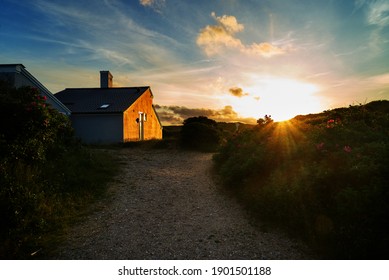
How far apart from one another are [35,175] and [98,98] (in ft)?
61.7

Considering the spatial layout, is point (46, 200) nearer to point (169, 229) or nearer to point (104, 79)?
point (169, 229)

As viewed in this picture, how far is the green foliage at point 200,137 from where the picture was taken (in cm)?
2203

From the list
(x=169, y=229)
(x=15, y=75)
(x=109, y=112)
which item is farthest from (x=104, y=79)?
(x=169, y=229)

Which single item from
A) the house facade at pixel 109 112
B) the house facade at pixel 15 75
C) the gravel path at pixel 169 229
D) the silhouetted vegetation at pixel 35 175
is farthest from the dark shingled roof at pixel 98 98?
the gravel path at pixel 169 229

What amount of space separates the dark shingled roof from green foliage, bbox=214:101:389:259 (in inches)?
669

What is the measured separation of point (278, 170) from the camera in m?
7.79

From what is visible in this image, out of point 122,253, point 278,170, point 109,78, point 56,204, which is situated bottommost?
point 122,253

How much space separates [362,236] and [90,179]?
8.82 m

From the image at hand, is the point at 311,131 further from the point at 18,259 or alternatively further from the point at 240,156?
the point at 18,259

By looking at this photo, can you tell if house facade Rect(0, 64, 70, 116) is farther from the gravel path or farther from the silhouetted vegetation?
the gravel path

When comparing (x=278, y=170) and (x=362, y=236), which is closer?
(x=362, y=236)

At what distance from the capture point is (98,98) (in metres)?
26.1

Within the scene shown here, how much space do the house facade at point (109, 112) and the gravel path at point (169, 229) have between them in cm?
1297

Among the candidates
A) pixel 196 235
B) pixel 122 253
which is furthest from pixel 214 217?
pixel 122 253
